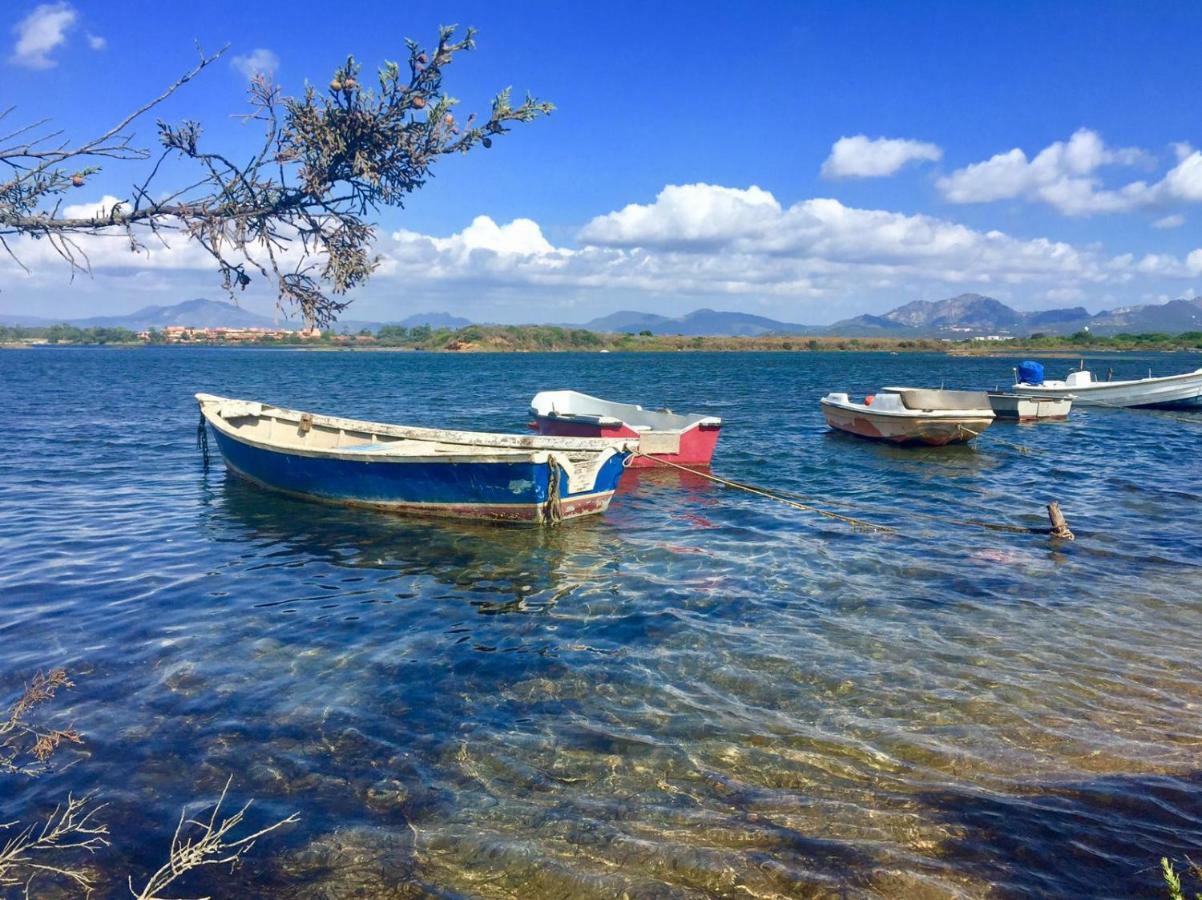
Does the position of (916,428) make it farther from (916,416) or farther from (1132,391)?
(1132,391)

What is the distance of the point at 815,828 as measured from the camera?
506 centimetres

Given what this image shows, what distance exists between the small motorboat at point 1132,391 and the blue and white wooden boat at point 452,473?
26.7 metres

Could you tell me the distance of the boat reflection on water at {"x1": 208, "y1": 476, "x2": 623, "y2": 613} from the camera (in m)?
10.7

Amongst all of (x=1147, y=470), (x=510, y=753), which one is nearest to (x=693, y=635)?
(x=510, y=753)

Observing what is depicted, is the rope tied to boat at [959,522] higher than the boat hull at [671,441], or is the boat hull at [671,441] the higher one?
the boat hull at [671,441]

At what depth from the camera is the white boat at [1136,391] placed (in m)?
34.0

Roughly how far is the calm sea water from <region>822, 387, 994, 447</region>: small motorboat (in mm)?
7122

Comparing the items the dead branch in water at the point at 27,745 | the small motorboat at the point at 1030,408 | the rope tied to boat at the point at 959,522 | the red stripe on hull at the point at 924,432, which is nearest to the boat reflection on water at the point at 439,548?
the rope tied to boat at the point at 959,522

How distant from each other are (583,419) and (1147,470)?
1440 cm

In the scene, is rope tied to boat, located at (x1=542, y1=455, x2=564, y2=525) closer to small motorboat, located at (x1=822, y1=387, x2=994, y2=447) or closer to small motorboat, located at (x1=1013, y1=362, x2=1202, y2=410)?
small motorboat, located at (x1=822, y1=387, x2=994, y2=447)

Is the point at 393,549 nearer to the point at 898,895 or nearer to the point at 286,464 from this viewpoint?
the point at 286,464

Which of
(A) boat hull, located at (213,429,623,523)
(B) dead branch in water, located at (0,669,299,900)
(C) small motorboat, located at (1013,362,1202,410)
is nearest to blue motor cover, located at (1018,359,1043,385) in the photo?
(C) small motorboat, located at (1013,362,1202,410)

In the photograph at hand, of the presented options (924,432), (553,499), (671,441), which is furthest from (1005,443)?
(553,499)

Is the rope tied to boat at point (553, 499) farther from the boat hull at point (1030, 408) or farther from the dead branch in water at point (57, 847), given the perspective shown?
the boat hull at point (1030, 408)
